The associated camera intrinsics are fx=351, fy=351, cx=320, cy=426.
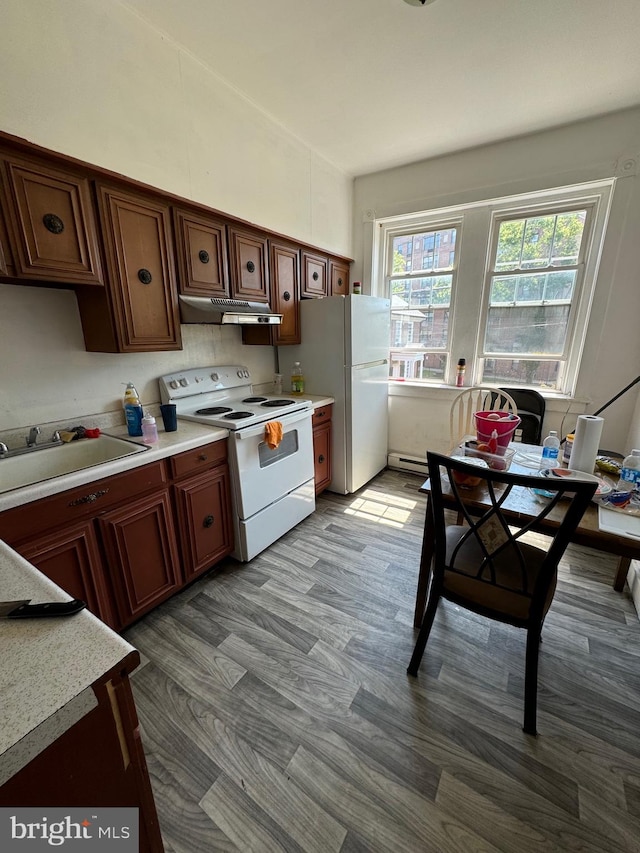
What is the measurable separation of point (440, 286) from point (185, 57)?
2395 millimetres

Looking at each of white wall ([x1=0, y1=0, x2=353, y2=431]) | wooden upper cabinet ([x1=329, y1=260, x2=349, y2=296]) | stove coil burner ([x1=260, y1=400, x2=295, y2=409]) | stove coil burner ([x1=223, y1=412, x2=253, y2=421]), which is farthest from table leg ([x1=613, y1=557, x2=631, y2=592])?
wooden upper cabinet ([x1=329, y1=260, x2=349, y2=296])

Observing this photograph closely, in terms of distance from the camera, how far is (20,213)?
1.33m

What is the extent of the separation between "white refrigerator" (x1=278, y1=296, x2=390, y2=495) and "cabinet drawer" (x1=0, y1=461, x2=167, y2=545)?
5.06ft

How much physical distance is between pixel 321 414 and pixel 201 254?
1364 millimetres

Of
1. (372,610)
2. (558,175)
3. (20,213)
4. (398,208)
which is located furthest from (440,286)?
(20,213)

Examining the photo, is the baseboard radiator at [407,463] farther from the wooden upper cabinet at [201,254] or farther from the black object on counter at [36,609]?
the black object on counter at [36,609]

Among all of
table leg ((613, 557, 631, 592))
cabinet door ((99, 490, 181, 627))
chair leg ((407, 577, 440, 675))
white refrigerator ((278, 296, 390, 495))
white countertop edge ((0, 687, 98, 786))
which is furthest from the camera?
white refrigerator ((278, 296, 390, 495))

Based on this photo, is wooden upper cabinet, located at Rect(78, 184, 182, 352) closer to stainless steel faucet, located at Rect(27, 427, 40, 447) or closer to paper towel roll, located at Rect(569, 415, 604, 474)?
stainless steel faucet, located at Rect(27, 427, 40, 447)

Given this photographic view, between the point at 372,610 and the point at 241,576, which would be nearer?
the point at 372,610

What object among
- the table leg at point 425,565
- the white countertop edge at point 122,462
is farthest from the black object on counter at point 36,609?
the table leg at point 425,565

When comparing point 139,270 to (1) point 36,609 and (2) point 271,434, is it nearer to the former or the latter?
(2) point 271,434

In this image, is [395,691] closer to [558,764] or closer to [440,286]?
[558,764]

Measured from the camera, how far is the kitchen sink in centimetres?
152

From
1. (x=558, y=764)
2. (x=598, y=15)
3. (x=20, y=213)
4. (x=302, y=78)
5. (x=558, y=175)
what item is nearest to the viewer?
(x=558, y=764)
